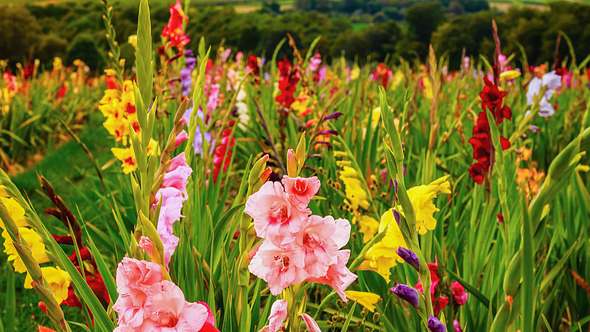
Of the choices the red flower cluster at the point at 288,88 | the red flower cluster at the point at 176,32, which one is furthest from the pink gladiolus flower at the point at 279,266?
the red flower cluster at the point at 288,88

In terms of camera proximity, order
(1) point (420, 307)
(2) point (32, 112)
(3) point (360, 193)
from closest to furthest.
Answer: (1) point (420, 307)
(3) point (360, 193)
(2) point (32, 112)

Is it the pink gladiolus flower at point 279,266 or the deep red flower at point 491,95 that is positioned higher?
the pink gladiolus flower at point 279,266

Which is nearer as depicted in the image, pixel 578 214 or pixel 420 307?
pixel 420 307

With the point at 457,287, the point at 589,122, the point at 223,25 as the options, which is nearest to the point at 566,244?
the point at 457,287

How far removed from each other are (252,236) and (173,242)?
13 centimetres

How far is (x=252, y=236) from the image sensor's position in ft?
2.61

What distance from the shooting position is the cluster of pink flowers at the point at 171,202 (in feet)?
2.85

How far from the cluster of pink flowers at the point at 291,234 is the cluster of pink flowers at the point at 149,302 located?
9 centimetres

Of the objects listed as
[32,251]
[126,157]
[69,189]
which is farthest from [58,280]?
[69,189]

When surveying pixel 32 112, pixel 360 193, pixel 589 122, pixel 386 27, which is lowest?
pixel 386 27

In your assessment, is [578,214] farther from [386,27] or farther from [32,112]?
[386,27]

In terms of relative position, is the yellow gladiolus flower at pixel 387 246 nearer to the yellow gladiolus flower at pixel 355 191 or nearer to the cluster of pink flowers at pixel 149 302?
the cluster of pink flowers at pixel 149 302

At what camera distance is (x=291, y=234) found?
0.67 m

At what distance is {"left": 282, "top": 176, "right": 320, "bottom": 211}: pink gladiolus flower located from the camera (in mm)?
663
